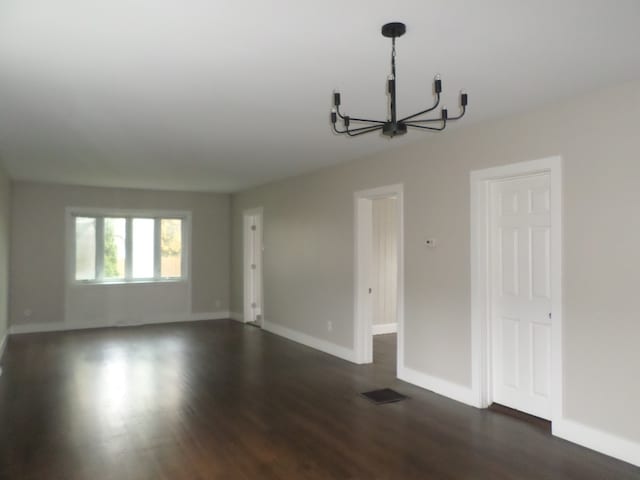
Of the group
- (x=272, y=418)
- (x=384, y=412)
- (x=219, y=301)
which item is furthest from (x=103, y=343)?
(x=384, y=412)

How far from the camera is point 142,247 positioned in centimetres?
866

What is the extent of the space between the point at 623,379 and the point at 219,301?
24.3 ft

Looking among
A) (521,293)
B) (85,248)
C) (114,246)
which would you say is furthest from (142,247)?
(521,293)

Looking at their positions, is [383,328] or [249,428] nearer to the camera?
[249,428]

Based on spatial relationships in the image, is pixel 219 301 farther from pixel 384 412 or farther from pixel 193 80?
pixel 193 80

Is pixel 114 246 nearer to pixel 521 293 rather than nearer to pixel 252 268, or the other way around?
pixel 252 268

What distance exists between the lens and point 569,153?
11.1 feet

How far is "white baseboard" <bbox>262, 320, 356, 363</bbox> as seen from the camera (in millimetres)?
5816

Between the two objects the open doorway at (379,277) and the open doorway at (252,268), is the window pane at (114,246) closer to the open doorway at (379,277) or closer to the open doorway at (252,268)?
the open doorway at (252,268)

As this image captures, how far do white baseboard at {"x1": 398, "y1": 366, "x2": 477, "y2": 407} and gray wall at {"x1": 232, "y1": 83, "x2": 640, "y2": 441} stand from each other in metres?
0.06

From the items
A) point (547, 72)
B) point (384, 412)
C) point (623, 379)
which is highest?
point (547, 72)

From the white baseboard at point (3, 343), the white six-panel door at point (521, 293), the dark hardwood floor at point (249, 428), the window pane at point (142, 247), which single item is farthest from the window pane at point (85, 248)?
the white six-panel door at point (521, 293)

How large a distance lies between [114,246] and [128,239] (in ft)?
0.87

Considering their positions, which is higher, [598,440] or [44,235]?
[44,235]
